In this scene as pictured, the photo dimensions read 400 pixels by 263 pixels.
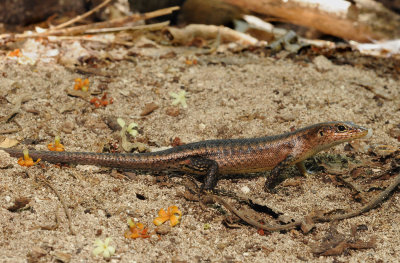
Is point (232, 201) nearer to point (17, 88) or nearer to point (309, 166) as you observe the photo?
point (309, 166)

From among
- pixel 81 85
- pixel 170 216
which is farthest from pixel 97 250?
pixel 81 85

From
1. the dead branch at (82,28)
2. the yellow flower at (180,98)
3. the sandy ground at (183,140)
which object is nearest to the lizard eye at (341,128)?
the sandy ground at (183,140)

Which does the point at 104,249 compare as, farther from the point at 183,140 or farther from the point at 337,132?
the point at 337,132

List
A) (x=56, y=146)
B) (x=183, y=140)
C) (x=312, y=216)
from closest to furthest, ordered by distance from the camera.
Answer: (x=312, y=216)
(x=56, y=146)
(x=183, y=140)

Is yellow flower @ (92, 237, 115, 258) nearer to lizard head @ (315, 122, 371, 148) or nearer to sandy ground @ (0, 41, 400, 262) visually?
sandy ground @ (0, 41, 400, 262)

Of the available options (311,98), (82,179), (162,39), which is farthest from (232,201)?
(162,39)

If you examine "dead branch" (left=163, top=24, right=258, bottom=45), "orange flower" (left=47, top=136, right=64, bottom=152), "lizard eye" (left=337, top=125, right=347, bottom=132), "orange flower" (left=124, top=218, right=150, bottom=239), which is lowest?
"orange flower" (left=124, top=218, right=150, bottom=239)

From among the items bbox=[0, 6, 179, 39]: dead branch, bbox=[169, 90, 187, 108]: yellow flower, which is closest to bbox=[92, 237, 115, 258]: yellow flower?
bbox=[169, 90, 187, 108]: yellow flower
